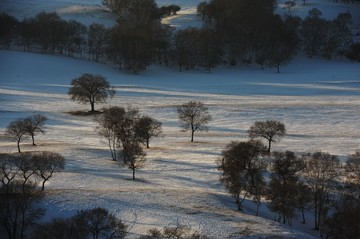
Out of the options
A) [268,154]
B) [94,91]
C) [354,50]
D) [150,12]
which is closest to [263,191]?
[268,154]

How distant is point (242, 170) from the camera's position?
138 feet

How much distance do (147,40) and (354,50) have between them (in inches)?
2438

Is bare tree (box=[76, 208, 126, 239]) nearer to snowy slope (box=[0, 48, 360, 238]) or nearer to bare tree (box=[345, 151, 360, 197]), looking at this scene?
snowy slope (box=[0, 48, 360, 238])

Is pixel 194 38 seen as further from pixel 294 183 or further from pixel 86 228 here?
pixel 86 228

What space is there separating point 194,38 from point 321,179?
313 ft

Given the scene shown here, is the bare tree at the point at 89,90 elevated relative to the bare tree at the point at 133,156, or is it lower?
elevated

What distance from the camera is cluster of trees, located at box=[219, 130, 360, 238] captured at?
3819cm

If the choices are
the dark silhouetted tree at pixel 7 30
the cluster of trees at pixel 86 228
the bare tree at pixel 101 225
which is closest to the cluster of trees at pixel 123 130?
the bare tree at pixel 101 225

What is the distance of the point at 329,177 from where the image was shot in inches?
1642

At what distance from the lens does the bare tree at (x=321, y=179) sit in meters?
39.2

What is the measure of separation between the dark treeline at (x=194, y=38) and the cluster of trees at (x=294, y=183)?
7968cm

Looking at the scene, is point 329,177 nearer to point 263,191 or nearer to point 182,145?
point 263,191

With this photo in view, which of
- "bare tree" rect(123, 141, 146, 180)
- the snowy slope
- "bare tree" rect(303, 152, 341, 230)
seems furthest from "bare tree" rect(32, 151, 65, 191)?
"bare tree" rect(303, 152, 341, 230)

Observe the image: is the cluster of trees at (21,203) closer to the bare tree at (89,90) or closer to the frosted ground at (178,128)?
the frosted ground at (178,128)
